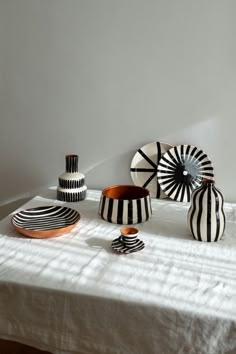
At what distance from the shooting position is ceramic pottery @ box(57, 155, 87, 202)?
1610 millimetres

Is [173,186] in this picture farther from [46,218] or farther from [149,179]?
[46,218]

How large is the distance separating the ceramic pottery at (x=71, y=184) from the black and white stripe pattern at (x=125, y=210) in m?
0.22

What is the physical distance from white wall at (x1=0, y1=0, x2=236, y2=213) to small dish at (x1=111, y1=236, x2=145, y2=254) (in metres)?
0.54

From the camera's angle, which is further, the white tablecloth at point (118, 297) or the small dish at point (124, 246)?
the small dish at point (124, 246)

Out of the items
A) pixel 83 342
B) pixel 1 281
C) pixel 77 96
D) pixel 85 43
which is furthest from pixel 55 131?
pixel 83 342

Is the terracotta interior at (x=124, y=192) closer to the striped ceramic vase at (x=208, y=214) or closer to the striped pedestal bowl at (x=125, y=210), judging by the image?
the striped pedestal bowl at (x=125, y=210)

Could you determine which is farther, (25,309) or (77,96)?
(77,96)

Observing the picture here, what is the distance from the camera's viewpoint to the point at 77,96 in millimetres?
1725

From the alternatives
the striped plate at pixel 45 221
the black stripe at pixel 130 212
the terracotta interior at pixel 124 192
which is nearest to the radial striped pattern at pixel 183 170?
the terracotta interior at pixel 124 192

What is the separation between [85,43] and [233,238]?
0.93 meters

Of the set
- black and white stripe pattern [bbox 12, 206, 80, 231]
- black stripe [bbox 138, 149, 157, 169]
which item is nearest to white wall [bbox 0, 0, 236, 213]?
black stripe [bbox 138, 149, 157, 169]

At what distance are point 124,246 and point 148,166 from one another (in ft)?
1.80

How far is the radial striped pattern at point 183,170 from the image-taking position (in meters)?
1.63

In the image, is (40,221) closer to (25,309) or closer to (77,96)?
(25,309)
